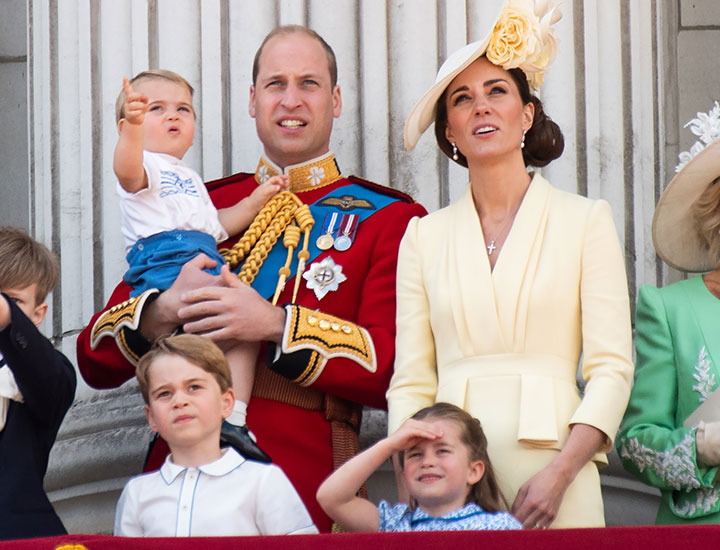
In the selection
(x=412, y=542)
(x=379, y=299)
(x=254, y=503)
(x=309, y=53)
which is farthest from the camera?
(x=309, y=53)

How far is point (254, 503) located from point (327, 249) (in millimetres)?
996

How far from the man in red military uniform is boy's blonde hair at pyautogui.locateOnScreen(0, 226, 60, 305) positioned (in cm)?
25

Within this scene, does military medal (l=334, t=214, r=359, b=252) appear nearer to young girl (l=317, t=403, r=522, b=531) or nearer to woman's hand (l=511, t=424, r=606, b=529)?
young girl (l=317, t=403, r=522, b=531)

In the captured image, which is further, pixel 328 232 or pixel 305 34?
pixel 305 34

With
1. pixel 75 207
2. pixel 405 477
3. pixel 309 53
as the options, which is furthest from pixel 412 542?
pixel 75 207

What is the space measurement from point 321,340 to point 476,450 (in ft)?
2.05

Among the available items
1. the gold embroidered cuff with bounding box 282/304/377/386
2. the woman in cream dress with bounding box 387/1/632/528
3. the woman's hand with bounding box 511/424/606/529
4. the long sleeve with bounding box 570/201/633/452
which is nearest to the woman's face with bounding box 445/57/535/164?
the woman in cream dress with bounding box 387/1/632/528

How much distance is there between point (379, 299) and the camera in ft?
14.6

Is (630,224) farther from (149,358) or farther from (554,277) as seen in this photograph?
(149,358)

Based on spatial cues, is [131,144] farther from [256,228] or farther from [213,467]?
[213,467]

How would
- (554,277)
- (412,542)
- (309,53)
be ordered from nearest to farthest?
(412,542), (554,277), (309,53)

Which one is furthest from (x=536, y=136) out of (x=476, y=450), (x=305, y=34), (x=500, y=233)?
(x=476, y=450)

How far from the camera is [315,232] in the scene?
4652 mm

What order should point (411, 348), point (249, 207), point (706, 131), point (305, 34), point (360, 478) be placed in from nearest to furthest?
1. point (360, 478)
2. point (411, 348)
3. point (706, 131)
4. point (249, 207)
5. point (305, 34)
